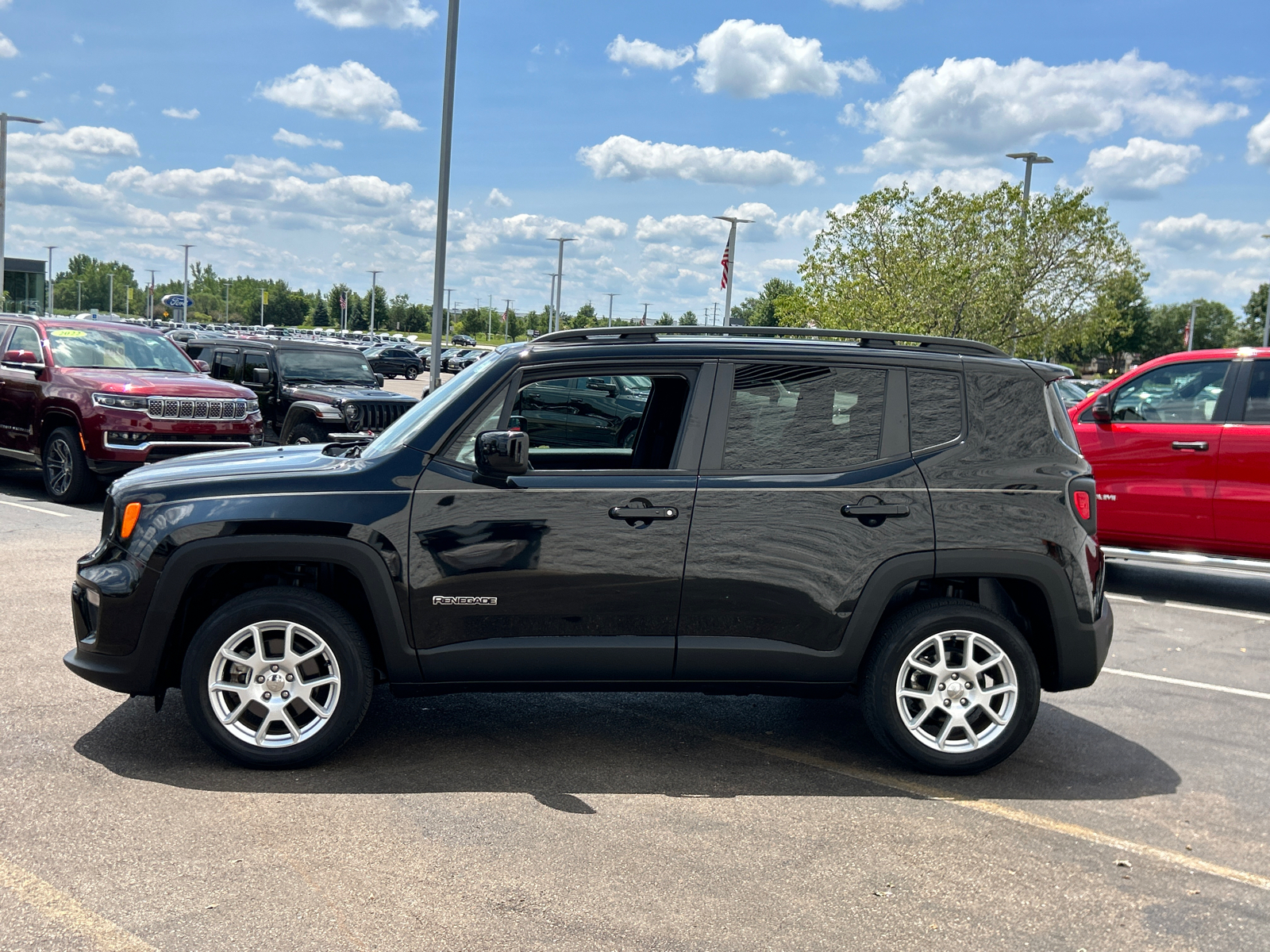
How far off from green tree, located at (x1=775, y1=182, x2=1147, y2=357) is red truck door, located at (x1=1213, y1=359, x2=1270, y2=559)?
19.0 metres

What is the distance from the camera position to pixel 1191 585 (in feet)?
32.7

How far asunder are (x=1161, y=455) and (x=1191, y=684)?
2.91m

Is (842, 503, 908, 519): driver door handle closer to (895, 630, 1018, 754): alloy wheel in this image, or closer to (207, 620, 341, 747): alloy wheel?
(895, 630, 1018, 754): alloy wheel

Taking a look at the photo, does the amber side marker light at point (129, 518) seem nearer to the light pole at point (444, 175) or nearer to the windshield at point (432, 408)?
the windshield at point (432, 408)

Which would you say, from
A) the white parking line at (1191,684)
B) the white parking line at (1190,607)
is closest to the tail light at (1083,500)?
the white parking line at (1191,684)

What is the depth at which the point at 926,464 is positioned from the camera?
4.83 m

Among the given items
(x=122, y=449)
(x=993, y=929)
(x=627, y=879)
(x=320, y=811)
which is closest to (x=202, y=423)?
(x=122, y=449)

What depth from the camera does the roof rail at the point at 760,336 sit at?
488 cm

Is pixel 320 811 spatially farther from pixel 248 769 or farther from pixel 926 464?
pixel 926 464

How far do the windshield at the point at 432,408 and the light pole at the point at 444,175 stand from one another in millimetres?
12521

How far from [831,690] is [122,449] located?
361 inches

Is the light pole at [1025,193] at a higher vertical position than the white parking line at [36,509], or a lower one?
higher

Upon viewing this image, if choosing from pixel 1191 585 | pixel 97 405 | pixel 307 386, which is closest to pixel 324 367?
pixel 307 386

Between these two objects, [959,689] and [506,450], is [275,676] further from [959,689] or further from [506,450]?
[959,689]
